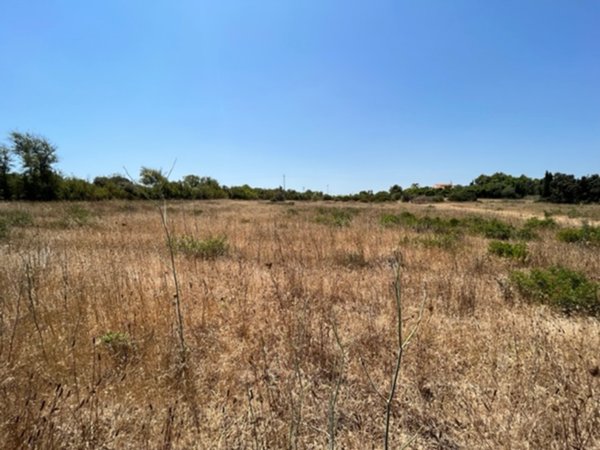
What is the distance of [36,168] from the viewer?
1533 inches

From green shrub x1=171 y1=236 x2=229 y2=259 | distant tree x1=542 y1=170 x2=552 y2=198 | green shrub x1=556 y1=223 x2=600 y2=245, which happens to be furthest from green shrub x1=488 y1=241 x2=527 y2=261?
distant tree x1=542 y1=170 x2=552 y2=198

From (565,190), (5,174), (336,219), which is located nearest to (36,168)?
(5,174)

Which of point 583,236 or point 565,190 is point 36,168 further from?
point 565,190

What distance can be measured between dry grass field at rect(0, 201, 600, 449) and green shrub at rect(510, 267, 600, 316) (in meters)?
0.16

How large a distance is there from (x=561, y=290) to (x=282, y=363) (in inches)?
160

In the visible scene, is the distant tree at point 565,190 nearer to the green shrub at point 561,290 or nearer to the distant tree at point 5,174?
the green shrub at point 561,290

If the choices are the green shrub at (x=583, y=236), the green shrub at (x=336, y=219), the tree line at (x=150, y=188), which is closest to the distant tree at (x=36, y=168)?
the tree line at (x=150, y=188)

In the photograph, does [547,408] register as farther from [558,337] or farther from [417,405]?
[558,337]

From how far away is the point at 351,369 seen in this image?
263cm

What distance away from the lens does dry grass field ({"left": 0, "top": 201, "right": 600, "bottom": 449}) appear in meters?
1.85

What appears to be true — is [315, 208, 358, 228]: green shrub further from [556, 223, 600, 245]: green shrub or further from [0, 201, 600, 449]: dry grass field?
[0, 201, 600, 449]: dry grass field

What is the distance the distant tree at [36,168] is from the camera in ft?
125

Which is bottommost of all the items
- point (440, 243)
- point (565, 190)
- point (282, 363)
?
point (282, 363)

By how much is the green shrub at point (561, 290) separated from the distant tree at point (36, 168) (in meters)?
51.0
